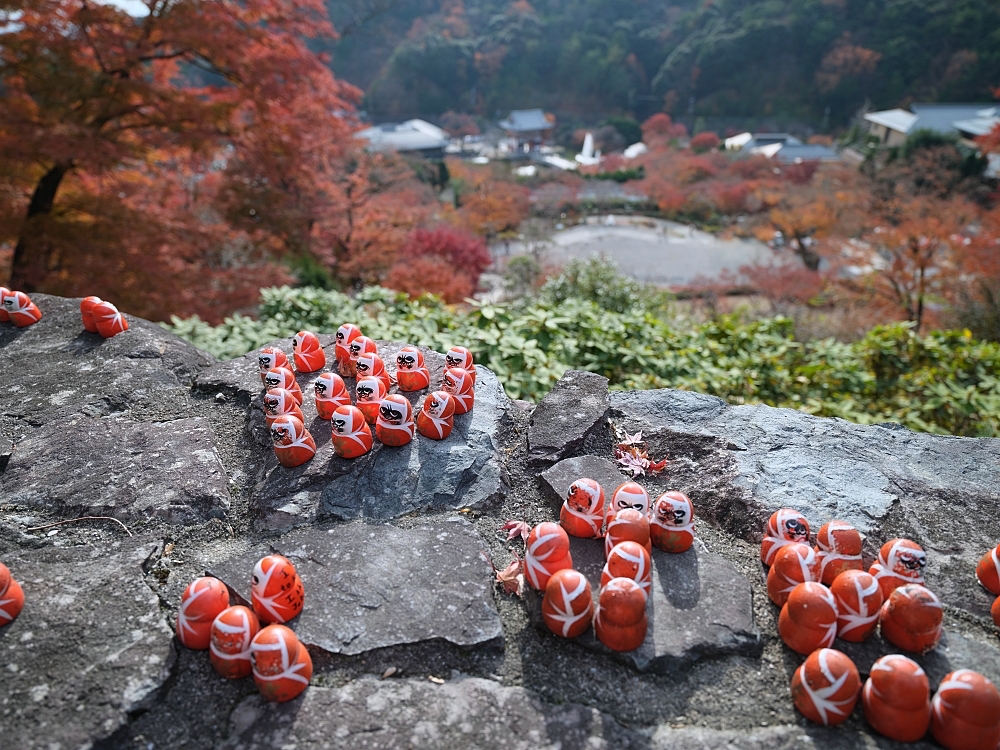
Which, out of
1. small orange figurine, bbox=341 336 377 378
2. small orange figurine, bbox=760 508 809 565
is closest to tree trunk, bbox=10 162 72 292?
small orange figurine, bbox=341 336 377 378

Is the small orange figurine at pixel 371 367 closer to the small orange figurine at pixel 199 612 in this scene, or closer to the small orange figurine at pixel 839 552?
the small orange figurine at pixel 199 612

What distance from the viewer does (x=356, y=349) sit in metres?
2.57

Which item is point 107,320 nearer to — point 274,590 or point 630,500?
point 274,590

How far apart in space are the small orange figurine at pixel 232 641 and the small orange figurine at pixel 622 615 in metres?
0.87

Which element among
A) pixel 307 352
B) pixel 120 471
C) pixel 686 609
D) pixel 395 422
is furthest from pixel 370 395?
pixel 686 609

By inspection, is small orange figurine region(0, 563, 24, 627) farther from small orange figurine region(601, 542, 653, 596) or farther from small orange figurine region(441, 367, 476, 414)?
small orange figurine region(601, 542, 653, 596)

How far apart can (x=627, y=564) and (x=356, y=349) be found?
1451 mm

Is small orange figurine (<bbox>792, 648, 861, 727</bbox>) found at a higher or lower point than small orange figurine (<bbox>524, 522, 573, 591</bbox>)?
lower

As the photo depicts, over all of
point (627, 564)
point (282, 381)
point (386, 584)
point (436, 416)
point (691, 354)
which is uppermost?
point (282, 381)

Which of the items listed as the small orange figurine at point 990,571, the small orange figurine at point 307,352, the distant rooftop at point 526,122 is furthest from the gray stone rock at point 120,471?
the distant rooftop at point 526,122

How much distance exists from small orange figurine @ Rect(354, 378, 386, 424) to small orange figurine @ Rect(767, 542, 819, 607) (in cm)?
140

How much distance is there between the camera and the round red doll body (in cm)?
217

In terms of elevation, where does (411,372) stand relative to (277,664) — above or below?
above

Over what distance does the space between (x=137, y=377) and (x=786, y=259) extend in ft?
70.0
